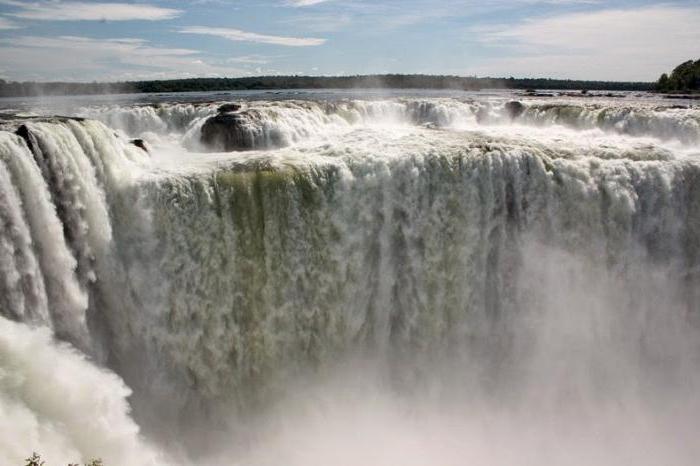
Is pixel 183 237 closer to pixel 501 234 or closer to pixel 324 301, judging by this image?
pixel 324 301

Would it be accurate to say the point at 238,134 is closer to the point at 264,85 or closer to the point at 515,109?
the point at 515,109

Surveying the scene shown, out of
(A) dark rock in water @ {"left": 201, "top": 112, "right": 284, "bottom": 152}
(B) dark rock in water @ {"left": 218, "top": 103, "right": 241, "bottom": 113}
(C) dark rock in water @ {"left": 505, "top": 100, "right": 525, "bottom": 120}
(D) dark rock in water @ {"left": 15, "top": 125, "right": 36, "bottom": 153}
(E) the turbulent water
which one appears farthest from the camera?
(C) dark rock in water @ {"left": 505, "top": 100, "right": 525, "bottom": 120}

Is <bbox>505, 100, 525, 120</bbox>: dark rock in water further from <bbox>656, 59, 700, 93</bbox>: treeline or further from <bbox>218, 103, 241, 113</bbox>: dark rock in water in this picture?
<bbox>656, 59, 700, 93</bbox>: treeline

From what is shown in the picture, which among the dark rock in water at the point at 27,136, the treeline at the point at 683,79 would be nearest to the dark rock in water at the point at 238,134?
the dark rock in water at the point at 27,136

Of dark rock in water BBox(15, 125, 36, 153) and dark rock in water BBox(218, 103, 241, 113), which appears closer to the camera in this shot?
dark rock in water BBox(15, 125, 36, 153)

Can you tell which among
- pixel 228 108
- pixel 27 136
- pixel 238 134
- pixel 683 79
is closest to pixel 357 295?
pixel 238 134

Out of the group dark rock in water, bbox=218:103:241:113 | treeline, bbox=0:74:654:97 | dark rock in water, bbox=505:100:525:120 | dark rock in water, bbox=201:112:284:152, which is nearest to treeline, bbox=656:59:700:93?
treeline, bbox=0:74:654:97
